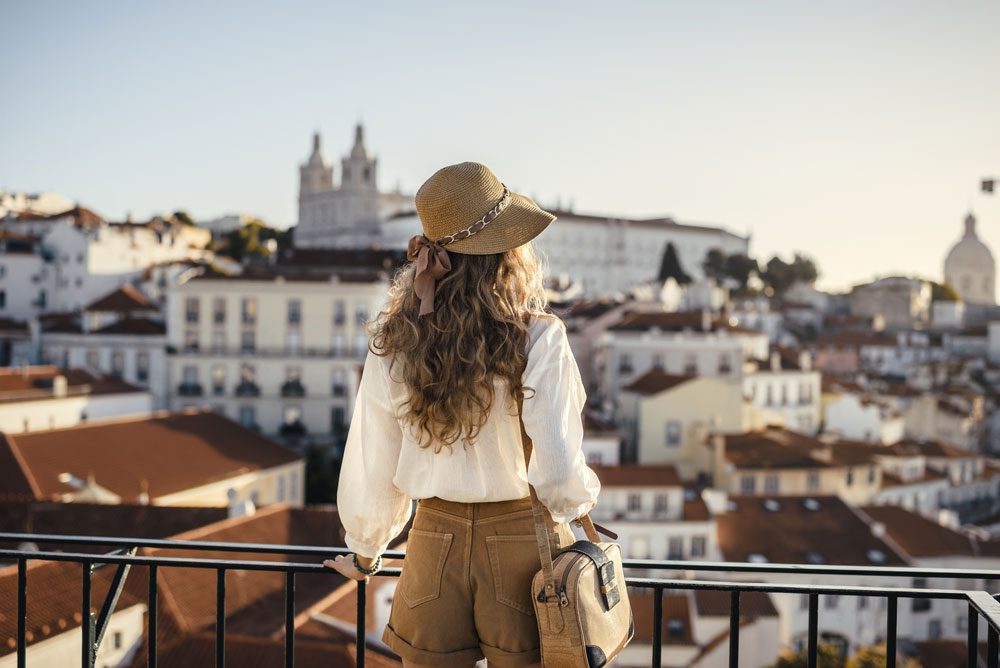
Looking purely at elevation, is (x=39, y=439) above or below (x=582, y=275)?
below

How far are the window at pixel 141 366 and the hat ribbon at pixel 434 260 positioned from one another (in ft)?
129

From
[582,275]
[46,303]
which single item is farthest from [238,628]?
[582,275]

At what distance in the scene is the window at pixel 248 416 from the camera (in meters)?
37.9

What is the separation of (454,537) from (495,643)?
0.93 feet

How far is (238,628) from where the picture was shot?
1316 centimetres

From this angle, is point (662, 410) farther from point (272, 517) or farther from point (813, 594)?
point (813, 594)

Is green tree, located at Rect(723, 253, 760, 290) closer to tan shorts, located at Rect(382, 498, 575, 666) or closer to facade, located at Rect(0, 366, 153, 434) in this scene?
facade, located at Rect(0, 366, 153, 434)

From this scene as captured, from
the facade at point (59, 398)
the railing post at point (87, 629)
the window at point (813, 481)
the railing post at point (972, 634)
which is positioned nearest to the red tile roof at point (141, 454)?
the facade at point (59, 398)

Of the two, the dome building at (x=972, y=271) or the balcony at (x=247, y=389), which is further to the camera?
the dome building at (x=972, y=271)

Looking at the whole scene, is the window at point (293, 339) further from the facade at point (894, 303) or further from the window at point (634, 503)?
the facade at point (894, 303)

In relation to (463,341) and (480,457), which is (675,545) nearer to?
(480,457)

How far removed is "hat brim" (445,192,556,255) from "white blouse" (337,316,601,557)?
21cm

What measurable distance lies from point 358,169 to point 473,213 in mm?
99759

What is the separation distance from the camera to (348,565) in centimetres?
257
